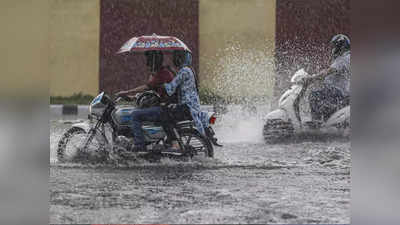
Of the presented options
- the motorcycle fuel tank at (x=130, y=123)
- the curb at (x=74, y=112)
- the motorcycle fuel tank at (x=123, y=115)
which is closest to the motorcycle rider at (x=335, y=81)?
the curb at (x=74, y=112)

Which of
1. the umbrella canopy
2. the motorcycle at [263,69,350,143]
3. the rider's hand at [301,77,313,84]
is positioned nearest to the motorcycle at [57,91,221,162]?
the umbrella canopy

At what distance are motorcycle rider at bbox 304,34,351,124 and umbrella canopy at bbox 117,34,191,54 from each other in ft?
3.68

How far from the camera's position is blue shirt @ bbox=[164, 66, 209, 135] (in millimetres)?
3750

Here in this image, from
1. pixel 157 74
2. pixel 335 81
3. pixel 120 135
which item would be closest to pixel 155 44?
pixel 157 74

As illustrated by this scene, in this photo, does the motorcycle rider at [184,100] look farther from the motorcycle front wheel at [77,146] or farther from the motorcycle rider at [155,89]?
the motorcycle front wheel at [77,146]

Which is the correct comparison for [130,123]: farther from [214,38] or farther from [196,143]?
[214,38]

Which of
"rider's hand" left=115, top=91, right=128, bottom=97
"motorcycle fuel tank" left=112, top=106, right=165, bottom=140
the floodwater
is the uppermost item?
"rider's hand" left=115, top=91, right=128, bottom=97

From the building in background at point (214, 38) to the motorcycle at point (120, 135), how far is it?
173 mm

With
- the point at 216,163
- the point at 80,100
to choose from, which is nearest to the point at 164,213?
the point at 216,163

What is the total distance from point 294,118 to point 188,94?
920mm

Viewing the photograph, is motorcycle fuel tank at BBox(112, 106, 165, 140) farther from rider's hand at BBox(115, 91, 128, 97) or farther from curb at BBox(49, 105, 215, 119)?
curb at BBox(49, 105, 215, 119)

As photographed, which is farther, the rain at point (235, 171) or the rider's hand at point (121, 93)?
the rider's hand at point (121, 93)

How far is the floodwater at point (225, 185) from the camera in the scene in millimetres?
3613

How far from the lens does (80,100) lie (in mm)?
3838
